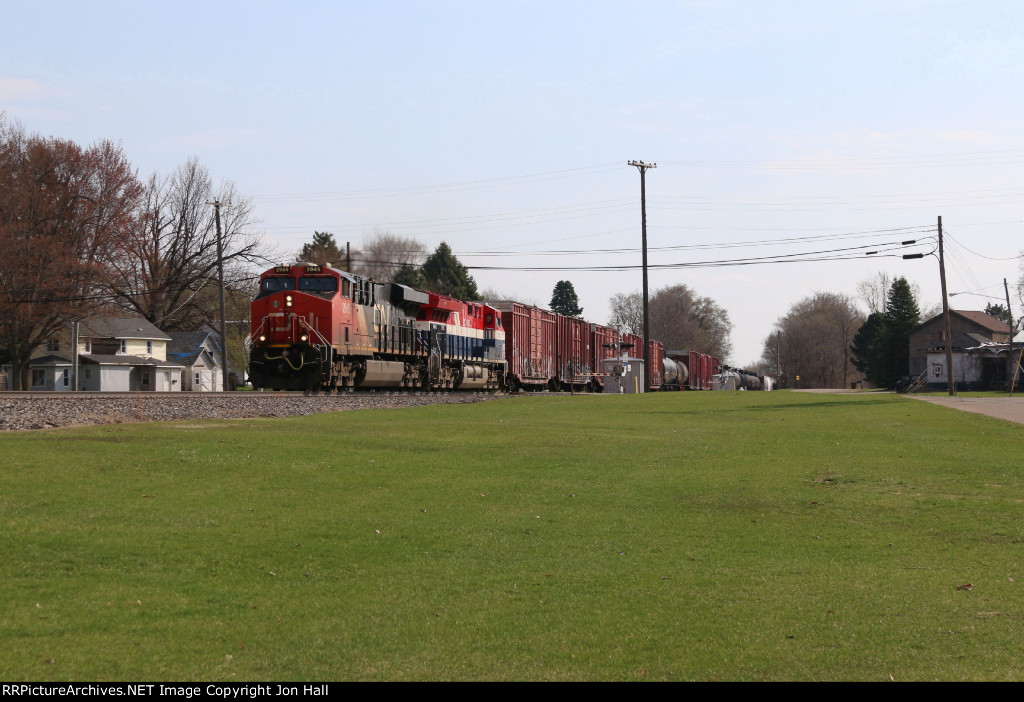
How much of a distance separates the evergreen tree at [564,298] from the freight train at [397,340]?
9864cm

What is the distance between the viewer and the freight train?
107 feet


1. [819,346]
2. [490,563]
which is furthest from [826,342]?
[490,563]

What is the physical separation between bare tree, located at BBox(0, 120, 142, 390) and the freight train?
87.9ft

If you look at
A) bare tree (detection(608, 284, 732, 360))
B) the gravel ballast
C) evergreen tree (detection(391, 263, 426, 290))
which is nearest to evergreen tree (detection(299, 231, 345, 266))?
evergreen tree (detection(391, 263, 426, 290))

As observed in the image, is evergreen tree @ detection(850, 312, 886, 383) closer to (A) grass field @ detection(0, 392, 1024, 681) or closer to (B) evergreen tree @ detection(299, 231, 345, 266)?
(B) evergreen tree @ detection(299, 231, 345, 266)

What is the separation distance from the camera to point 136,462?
12.4m

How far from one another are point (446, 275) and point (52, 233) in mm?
58191

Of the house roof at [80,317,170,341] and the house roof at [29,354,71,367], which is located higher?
the house roof at [80,317,170,341]

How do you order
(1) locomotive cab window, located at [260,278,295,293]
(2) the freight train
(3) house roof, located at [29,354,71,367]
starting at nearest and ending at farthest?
(2) the freight train
(1) locomotive cab window, located at [260,278,295,293]
(3) house roof, located at [29,354,71,367]

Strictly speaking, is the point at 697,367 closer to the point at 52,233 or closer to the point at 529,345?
the point at 529,345

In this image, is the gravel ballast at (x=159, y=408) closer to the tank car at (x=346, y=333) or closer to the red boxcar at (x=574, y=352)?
the tank car at (x=346, y=333)

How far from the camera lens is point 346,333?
1310 inches

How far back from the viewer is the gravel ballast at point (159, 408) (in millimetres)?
19547

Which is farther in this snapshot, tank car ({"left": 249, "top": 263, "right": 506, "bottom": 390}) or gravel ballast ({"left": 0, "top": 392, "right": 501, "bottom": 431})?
tank car ({"left": 249, "top": 263, "right": 506, "bottom": 390})
